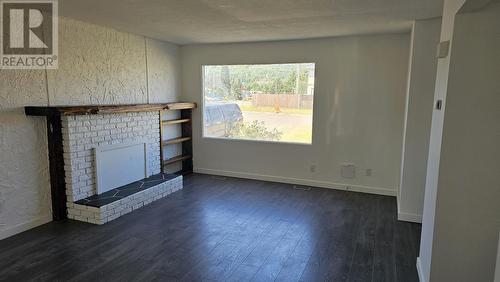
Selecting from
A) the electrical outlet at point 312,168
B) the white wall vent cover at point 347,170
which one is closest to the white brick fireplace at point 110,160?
the electrical outlet at point 312,168

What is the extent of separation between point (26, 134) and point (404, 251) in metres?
4.01

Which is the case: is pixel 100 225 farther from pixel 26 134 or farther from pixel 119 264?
pixel 26 134

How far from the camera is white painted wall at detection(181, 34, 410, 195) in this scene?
4.66 metres

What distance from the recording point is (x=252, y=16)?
353 centimetres

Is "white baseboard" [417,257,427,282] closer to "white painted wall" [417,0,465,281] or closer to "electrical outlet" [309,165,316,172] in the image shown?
"white painted wall" [417,0,465,281]

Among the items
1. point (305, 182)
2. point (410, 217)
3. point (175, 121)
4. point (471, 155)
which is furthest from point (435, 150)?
point (175, 121)

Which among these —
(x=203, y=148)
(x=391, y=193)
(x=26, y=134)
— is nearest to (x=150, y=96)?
(x=203, y=148)

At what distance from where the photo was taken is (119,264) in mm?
2855

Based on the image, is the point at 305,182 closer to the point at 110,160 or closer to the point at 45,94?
the point at 110,160

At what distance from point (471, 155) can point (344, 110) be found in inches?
116

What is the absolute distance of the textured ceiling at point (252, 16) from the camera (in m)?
3.03

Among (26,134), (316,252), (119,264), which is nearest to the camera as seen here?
(119,264)

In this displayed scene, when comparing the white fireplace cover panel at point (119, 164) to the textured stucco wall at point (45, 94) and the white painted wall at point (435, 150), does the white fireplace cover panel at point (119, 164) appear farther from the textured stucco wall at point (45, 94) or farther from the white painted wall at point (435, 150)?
the white painted wall at point (435, 150)

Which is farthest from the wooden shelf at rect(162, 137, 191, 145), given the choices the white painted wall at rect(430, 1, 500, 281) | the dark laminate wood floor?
the white painted wall at rect(430, 1, 500, 281)
